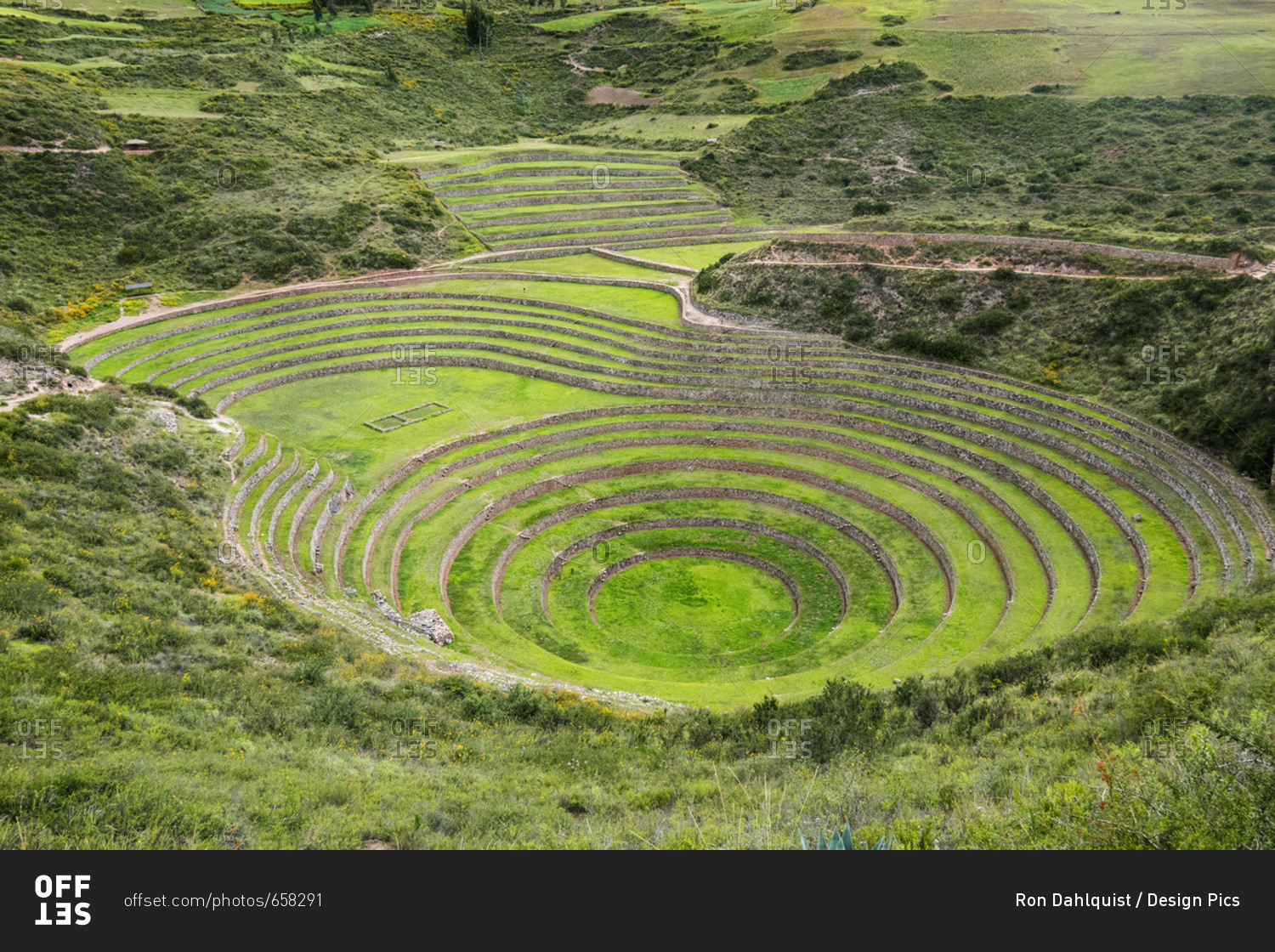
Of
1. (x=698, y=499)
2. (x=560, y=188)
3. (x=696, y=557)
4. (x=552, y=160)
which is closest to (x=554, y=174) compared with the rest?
(x=552, y=160)

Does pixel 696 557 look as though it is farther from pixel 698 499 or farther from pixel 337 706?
pixel 337 706

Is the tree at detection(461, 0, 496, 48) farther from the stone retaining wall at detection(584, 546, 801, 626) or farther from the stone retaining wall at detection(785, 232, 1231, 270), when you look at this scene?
the stone retaining wall at detection(584, 546, 801, 626)

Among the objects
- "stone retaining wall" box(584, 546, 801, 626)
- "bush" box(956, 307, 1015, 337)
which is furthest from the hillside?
"bush" box(956, 307, 1015, 337)

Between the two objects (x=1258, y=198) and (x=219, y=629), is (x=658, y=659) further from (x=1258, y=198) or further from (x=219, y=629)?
(x=1258, y=198)
